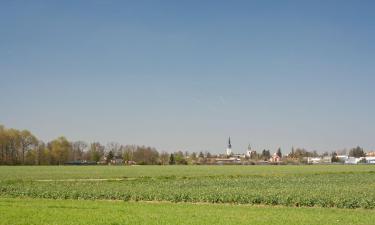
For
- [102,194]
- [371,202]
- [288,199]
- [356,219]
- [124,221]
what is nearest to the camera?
[124,221]

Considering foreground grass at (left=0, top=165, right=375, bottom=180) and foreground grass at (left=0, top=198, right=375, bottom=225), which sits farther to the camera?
foreground grass at (left=0, top=165, right=375, bottom=180)

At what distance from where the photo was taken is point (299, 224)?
21500 mm

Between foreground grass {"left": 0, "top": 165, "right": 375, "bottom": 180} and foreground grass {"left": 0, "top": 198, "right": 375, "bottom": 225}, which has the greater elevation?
foreground grass {"left": 0, "top": 198, "right": 375, "bottom": 225}

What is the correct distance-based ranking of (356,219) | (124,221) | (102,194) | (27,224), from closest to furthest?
(27,224)
(124,221)
(356,219)
(102,194)

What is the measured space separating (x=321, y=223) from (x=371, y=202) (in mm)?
13150

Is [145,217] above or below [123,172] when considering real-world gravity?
above

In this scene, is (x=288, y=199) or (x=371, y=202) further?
(x=288, y=199)

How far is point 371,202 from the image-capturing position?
33812 millimetres

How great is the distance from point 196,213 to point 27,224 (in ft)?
29.7

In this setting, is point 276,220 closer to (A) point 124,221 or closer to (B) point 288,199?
(A) point 124,221

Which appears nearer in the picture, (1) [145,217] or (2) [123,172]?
(1) [145,217]

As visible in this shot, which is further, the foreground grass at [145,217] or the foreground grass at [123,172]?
the foreground grass at [123,172]

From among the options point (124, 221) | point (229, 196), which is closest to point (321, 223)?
point (124, 221)

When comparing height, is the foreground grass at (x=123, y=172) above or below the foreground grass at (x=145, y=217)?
below
